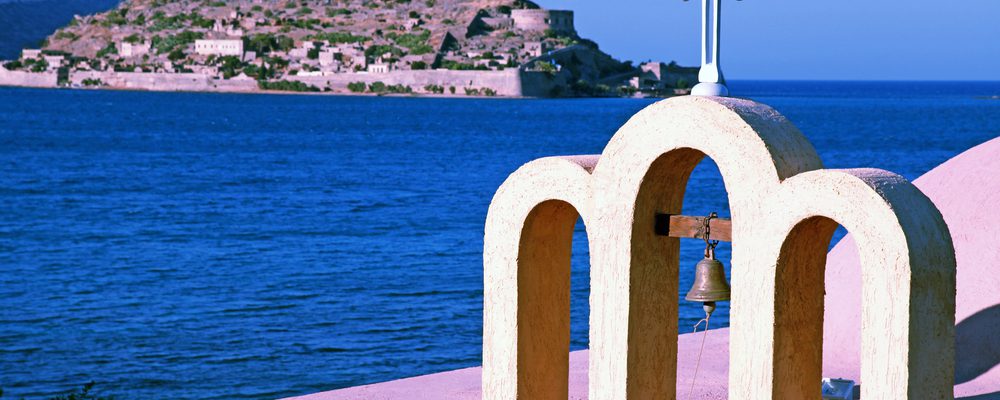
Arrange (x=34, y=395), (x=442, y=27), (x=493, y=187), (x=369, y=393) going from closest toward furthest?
(x=369, y=393) < (x=34, y=395) < (x=493, y=187) < (x=442, y=27)

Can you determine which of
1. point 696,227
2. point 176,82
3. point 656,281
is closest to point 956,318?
point 656,281

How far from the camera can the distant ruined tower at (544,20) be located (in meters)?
146

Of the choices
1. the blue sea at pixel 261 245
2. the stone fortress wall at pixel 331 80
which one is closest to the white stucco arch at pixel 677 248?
the blue sea at pixel 261 245

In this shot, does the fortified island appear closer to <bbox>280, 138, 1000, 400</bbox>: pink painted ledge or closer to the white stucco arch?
<bbox>280, 138, 1000, 400</bbox>: pink painted ledge

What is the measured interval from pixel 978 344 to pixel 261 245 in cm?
2386

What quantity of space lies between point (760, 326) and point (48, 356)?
47.5 feet

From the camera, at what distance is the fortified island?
423 ft

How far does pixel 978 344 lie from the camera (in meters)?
11.1

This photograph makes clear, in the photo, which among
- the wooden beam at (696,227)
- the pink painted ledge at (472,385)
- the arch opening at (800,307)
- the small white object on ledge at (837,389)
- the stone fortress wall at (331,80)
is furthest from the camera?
the stone fortress wall at (331,80)

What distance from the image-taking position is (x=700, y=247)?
3030 centimetres

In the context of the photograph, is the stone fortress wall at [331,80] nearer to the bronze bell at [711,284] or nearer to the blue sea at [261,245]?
the blue sea at [261,245]

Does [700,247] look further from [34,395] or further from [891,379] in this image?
[891,379]

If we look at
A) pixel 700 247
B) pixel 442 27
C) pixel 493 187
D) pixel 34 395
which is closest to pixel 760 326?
pixel 34 395

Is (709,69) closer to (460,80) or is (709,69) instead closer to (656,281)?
(656,281)
